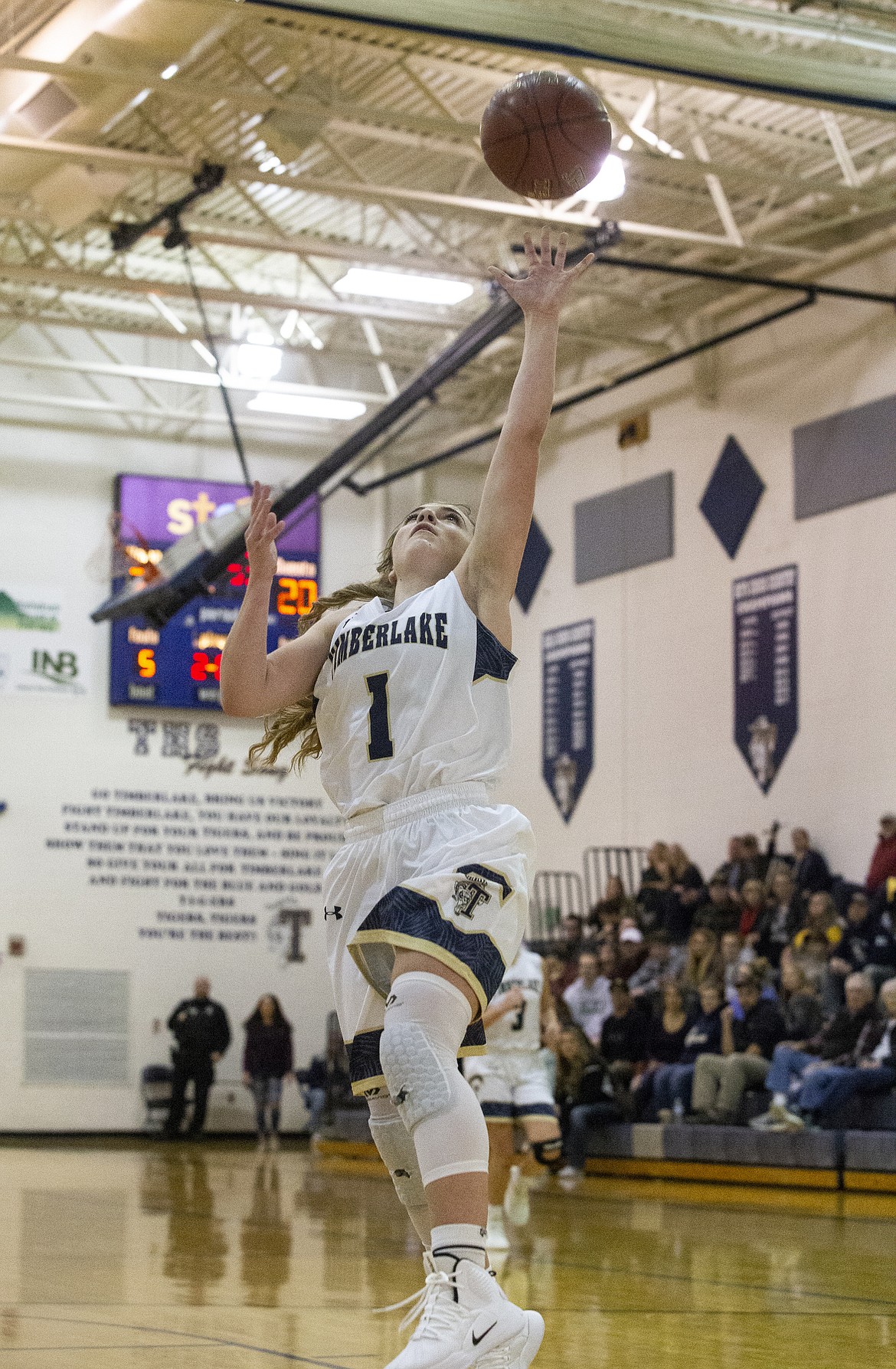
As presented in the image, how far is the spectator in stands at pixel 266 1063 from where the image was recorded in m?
19.1

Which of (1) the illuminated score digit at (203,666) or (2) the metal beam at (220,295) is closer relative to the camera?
(2) the metal beam at (220,295)

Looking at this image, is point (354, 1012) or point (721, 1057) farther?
point (721, 1057)

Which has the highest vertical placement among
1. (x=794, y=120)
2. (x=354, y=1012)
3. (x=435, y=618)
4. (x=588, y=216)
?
(x=794, y=120)

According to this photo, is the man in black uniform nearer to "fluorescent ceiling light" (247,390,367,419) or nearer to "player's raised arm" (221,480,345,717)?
"fluorescent ceiling light" (247,390,367,419)

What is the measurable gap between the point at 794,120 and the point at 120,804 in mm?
10675

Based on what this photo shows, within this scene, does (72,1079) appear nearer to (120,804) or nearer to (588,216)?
(120,804)

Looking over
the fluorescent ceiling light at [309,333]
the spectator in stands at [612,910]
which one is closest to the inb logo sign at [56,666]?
the fluorescent ceiling light at [309,333]

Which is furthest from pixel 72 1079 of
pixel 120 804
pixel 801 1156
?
pixel 801 1156

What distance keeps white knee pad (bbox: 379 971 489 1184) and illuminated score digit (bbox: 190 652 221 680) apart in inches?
667

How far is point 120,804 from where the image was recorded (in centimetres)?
2017

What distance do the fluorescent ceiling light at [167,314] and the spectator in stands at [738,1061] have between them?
952cm

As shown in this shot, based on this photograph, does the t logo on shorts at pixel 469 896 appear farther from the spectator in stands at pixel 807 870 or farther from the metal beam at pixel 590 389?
the spectator in stands at pixel 807 870

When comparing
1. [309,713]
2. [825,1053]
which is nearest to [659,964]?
[825,1053]

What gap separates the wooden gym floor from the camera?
4262mm
